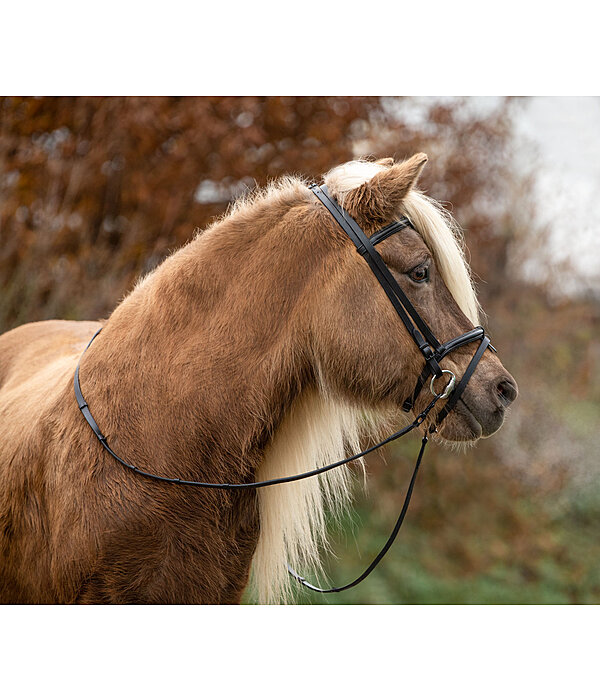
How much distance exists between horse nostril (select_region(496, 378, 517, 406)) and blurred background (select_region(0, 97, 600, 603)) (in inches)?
126

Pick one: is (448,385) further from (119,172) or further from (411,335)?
(119,172)

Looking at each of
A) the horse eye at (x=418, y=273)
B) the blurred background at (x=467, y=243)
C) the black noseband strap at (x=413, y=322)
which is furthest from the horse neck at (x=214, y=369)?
the blurred background at (x=467, y=243)

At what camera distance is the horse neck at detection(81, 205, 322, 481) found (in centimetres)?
224

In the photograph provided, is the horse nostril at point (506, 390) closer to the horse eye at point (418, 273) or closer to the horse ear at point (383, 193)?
the horse eye at point (418, 273)

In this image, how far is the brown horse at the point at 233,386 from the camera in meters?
2.23

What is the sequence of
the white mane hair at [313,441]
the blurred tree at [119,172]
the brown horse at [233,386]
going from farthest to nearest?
the blurred tree at [119,172] → the white mane hair at [313,441] → the brown horse at [233,386]

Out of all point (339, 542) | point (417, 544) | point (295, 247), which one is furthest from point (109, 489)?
point (417, 544)

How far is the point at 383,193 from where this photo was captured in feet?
7.41

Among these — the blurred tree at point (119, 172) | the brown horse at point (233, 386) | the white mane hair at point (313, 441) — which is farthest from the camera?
the blurred tree at point (119, 172)

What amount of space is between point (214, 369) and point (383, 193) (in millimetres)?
895

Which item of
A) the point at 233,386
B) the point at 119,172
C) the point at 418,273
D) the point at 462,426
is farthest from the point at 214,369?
the point at 119,172

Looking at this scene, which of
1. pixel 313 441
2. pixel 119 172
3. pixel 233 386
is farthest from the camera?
pixel 119 172

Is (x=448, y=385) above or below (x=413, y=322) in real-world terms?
below

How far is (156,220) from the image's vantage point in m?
5.66
